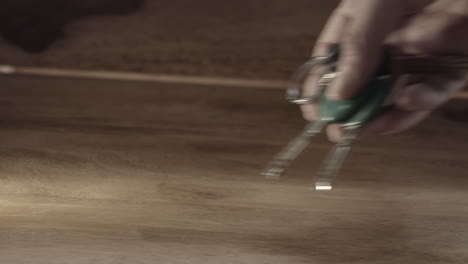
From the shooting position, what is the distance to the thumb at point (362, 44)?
1.42 feet

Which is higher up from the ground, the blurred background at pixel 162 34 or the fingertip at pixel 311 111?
the fingertip at pixel 311 111

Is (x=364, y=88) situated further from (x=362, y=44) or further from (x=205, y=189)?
(x=205, y=189)

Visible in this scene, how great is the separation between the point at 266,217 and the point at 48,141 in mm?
245

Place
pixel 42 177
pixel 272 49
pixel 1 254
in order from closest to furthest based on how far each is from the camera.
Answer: pixel 1 254 < pixel 42 177 < pixel 272 49

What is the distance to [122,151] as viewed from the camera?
640 mm

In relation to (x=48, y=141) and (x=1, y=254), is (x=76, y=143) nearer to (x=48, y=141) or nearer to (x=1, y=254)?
(x=48, y=141)

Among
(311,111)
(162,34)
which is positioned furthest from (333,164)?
(162,34)

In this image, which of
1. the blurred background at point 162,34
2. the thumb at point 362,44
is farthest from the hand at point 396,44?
the blurred background at point 162,34

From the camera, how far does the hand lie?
17.2 inches

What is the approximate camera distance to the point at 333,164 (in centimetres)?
54

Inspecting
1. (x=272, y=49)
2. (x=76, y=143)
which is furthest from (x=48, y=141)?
(x=272, y=49)

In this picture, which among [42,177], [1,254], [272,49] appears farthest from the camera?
[272,49]

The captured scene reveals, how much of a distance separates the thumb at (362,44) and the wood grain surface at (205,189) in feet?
0.35

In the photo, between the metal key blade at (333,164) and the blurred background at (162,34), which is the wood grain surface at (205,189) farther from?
the blurred background at (162,34)
